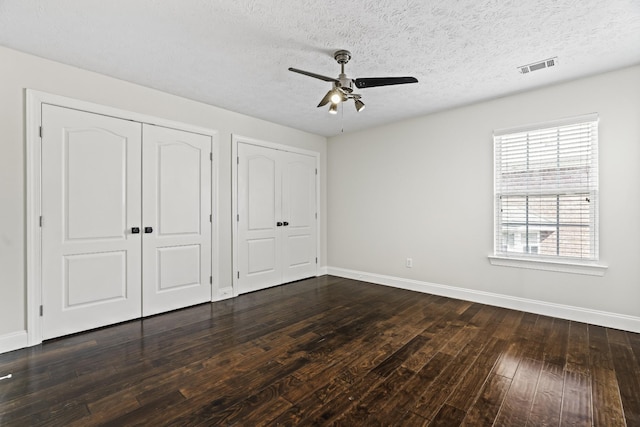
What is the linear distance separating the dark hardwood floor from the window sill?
0.57 meters

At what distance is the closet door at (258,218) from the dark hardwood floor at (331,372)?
3.98 ft

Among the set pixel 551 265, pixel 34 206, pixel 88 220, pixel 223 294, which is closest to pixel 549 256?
pixel 551 265

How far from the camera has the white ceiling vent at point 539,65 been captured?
9.57 ft

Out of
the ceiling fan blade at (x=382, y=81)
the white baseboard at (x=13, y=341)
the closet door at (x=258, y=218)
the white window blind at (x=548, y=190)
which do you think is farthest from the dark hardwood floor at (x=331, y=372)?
the ceiling fan blade at (x=382, y=81)

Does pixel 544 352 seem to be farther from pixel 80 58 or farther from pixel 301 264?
pixel 80 58

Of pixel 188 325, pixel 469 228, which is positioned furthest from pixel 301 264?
pixel 469 228

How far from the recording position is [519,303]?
3.75 m

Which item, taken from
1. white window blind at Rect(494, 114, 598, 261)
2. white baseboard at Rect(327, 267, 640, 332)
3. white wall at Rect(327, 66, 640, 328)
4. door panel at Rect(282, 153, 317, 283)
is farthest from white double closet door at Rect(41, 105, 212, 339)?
white window blind at Rect(494, 114, 598, 261)

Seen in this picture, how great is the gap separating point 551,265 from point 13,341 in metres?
5.53

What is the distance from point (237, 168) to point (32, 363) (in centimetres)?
298

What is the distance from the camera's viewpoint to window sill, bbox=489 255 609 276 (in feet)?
10.7

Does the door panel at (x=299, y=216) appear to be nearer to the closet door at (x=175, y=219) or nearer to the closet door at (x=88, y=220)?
the closet door at (x=175, y=219)

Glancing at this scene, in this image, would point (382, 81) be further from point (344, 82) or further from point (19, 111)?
point (19, 111)

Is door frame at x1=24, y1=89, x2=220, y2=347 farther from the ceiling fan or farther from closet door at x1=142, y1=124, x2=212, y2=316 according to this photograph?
the ceiling fan
